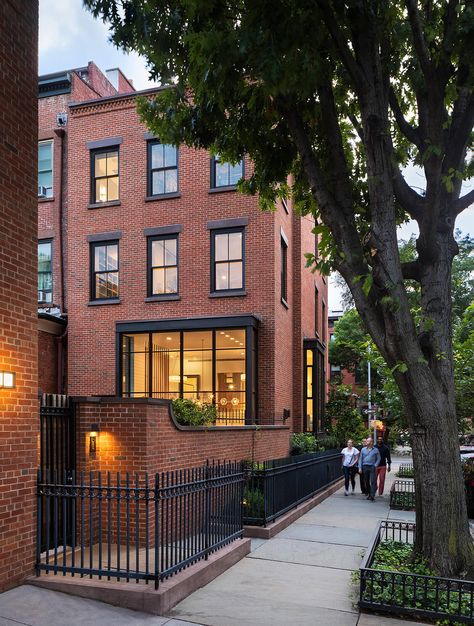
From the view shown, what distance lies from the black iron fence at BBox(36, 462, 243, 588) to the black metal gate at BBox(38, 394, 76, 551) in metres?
0.10

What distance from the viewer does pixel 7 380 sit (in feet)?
22.2

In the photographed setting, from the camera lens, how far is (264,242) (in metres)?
17.5

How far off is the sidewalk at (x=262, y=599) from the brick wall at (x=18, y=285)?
72 centimetres

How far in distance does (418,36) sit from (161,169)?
491 inches

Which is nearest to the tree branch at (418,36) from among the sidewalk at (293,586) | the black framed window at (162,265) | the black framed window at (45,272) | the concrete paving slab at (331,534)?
the sidewalk at (293,586)

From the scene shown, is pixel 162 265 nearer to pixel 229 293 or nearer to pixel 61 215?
pixel 229 293

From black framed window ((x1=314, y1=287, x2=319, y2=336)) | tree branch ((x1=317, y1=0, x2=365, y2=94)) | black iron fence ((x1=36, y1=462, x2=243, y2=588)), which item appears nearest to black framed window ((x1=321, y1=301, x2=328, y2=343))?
black framed window ((x1=314, y1=287, x2=319, y2=336))

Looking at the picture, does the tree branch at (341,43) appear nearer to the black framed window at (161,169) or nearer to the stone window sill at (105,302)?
the black framed window at (161,169)

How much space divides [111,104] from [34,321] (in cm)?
1406

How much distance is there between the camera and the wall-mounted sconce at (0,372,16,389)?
667 centimetres

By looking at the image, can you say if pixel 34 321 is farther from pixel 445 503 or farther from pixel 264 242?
pixel 264 242

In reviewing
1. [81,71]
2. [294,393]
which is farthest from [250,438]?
[81,71]

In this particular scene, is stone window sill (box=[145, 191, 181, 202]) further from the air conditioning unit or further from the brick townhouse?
the air conditioning unit

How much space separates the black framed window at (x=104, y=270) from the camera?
1909 centimetres
